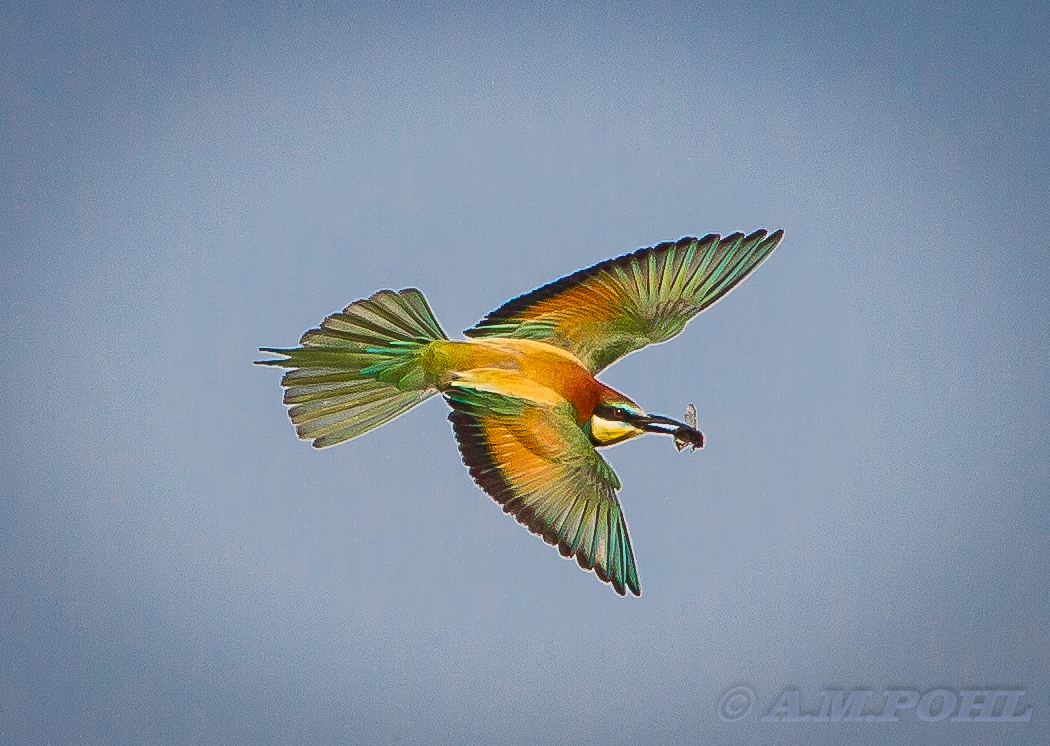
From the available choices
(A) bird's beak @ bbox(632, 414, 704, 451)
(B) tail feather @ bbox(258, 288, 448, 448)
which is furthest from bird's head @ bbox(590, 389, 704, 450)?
(B) tail feather @ bbox(258, 288, 448, 448)

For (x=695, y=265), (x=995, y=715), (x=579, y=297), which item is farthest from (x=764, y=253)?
(x=995, y=715)

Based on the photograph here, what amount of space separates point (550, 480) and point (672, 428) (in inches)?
5.1

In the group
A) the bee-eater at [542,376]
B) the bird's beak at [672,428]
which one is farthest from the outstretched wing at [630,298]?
the bird's beak at [672,428]

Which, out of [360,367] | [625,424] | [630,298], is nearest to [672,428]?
[625,424]

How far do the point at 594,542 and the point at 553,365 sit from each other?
0.53ft

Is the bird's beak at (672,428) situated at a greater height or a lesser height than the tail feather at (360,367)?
lesser

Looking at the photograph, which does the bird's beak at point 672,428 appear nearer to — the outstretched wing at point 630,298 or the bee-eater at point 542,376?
the bee-eater at point 542,376

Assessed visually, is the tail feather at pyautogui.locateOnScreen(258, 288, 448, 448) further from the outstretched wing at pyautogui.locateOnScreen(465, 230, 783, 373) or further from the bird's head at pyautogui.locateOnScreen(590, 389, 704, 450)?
the bird's head at pyautogui.locateOnScreen(590, 389, 704, 450)

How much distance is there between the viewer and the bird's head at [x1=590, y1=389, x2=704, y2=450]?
100 centimetres

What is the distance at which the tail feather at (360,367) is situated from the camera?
1088 mm

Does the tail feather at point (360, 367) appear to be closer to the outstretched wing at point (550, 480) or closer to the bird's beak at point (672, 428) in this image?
the outstretched wing at point (550, 480)

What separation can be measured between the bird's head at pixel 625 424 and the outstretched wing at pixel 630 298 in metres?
0.10

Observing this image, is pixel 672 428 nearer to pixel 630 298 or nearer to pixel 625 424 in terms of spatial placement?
pixel 625 424

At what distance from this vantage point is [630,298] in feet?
3.60
